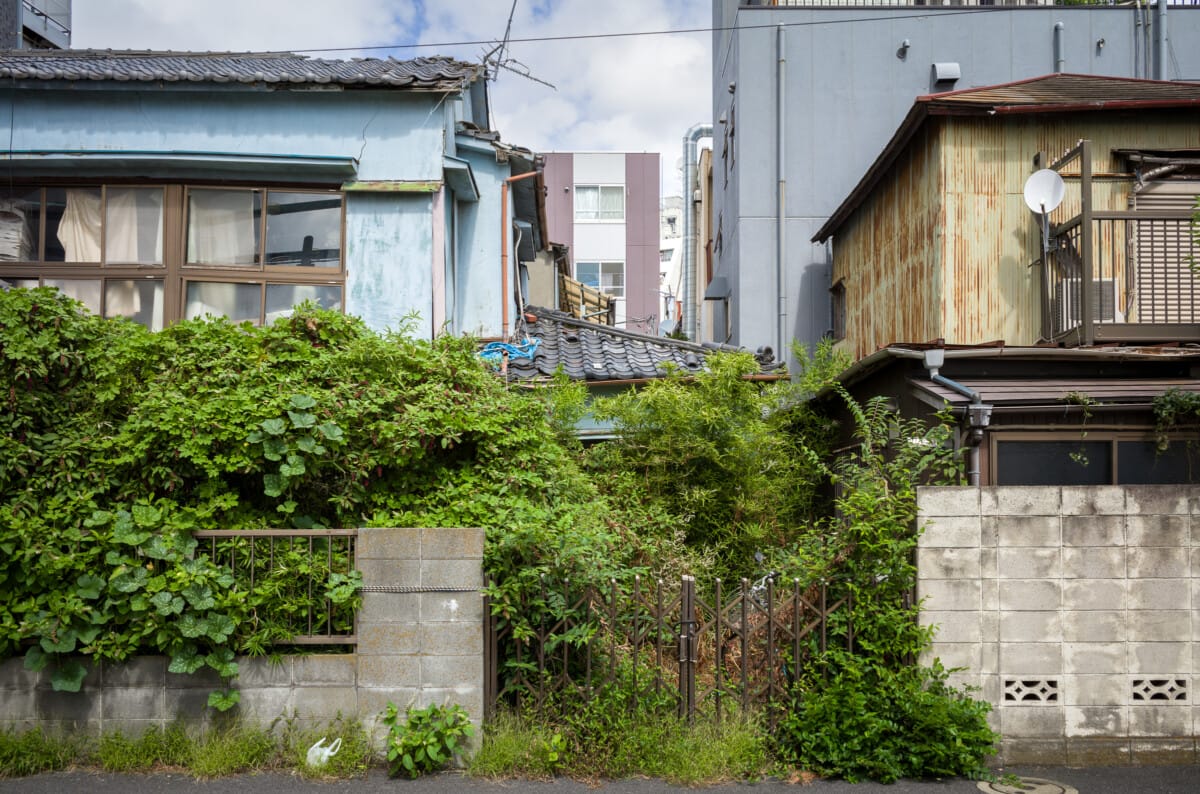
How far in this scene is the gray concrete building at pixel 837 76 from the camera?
49.8 feet

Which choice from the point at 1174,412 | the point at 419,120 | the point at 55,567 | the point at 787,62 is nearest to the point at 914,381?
the point at 1174,412

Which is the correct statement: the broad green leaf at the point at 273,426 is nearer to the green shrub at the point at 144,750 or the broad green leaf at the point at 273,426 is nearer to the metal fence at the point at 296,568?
the metal fence at the point at 296,568

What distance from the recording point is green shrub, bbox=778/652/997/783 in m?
5.46

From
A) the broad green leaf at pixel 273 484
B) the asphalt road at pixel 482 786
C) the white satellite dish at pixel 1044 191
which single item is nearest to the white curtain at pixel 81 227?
the broad green leaf at pixel 273 484

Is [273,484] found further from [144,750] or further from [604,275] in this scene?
[604,275]

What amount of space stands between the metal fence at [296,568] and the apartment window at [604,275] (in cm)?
2715

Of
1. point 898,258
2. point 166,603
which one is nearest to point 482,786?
point 166,603

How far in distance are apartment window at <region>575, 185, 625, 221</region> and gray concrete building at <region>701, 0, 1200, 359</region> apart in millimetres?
16600

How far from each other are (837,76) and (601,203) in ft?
57.6

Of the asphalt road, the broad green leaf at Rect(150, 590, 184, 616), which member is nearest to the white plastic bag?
the asphalt road

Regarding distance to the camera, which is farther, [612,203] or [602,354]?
[612,203]

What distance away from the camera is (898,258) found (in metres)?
11.4

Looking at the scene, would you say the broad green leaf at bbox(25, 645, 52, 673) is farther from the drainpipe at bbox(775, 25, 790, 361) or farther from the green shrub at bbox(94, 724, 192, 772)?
the drainpipe at bbox(775, 25, 790, 361)

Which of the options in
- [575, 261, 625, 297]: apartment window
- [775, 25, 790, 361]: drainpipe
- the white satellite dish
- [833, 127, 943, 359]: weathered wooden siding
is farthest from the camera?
[575, 261, 625, 297]: apartment window
